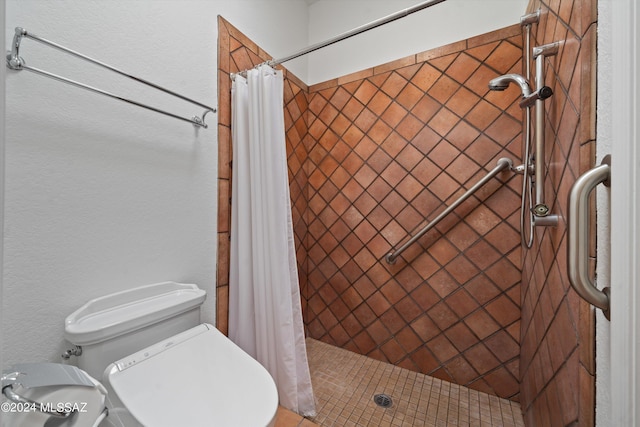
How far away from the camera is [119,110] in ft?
3.32

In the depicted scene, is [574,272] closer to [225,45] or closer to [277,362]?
[277,362]

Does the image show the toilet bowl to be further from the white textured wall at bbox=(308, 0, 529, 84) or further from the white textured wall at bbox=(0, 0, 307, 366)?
the white textured wall at bbox=(308, 0, 529, 84)

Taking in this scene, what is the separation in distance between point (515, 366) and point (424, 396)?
0.51 m

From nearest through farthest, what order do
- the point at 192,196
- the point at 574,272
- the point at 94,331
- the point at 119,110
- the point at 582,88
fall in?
1. the point at 574,272
2. the point at 582,88
3. the point at 94,331
4. the point at 119,110
5. the point at 192,196

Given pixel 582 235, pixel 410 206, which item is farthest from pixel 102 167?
pixel 410 206

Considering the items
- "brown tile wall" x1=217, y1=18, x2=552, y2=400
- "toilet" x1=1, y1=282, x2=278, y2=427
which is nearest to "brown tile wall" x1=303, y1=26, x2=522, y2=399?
"brown tile wall" x1=217, y1=18, x2=552, y2=400

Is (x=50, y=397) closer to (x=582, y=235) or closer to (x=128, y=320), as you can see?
(x=128, y=320)

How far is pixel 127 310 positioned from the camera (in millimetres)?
993

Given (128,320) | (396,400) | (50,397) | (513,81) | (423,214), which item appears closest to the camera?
(50,397)

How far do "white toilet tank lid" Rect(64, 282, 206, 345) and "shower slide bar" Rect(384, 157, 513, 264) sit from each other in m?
1.12

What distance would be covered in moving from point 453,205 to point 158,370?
5.05ft

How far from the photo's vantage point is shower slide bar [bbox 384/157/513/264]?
1381mm

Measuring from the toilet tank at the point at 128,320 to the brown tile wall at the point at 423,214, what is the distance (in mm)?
1065

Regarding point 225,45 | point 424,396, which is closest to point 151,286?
point 225,45
